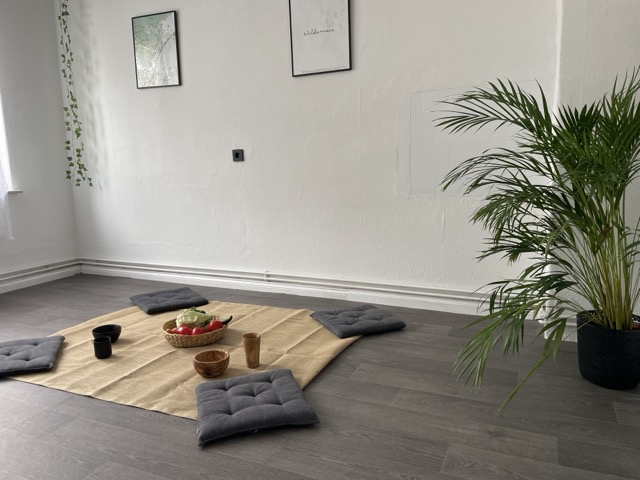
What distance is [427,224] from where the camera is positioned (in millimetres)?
3123

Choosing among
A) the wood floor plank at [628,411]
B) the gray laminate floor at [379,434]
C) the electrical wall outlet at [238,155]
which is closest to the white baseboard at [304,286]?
the gray laminate floor at [379,434]

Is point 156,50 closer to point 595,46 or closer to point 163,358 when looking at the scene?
point 163,358

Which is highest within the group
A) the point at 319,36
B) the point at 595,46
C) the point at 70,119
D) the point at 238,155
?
the point at 319,36

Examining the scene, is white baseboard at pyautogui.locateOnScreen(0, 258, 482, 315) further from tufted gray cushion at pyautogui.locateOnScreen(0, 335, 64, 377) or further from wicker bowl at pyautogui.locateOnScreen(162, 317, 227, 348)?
tufted gray cushion at pyautogui.locateOnScreen(0, 335, 64, 377)

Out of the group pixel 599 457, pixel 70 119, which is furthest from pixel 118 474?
pixel 70 119

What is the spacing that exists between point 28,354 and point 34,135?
94.6 inches

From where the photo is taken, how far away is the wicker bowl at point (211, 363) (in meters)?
2.15

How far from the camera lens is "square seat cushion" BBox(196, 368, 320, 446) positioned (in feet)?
5.72

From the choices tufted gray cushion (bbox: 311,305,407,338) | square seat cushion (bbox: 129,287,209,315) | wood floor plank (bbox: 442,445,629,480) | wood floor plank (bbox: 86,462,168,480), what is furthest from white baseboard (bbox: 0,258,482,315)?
wood floor plank (bbox: 86,462,168,480)

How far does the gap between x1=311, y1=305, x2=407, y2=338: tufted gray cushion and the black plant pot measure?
100 centimetres

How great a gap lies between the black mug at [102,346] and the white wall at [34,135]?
2.05 m

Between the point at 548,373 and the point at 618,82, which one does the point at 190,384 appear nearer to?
the point at 548,373

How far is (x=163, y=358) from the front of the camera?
8.00 ft

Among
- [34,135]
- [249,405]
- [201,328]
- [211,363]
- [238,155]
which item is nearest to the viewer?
[249,405]
